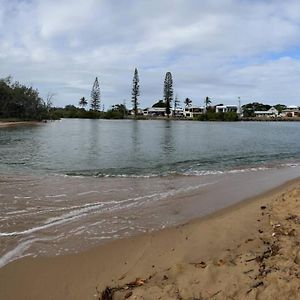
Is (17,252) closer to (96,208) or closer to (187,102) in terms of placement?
(96,208)

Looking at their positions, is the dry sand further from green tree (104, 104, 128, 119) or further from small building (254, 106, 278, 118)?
small building (254, 106, 278, 118)

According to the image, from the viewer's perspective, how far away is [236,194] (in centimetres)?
1048

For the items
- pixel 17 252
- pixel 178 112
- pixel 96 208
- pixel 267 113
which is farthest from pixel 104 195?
pixel 267 113

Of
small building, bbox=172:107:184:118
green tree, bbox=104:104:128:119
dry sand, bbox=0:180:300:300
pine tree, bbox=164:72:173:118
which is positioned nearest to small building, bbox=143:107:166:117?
small building, bbox=172:107:184:118

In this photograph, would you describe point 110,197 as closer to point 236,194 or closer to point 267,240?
point 236,194

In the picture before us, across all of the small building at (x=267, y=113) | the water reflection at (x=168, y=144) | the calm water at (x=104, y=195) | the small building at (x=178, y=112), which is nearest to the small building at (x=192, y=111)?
the small building at (x=178, y=112)

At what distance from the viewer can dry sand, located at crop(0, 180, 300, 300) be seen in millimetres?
3920

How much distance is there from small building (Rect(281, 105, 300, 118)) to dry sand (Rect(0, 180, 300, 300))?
573 feet

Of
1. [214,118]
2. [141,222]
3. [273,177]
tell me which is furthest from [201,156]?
[214,118]

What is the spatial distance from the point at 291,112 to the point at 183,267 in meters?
184

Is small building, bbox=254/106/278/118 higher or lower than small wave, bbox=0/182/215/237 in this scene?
higher

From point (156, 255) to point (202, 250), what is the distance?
673mm

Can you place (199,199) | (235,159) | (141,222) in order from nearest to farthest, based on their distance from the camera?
(141,222)
(199,199)
(235,159)

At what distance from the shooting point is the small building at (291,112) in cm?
17138
